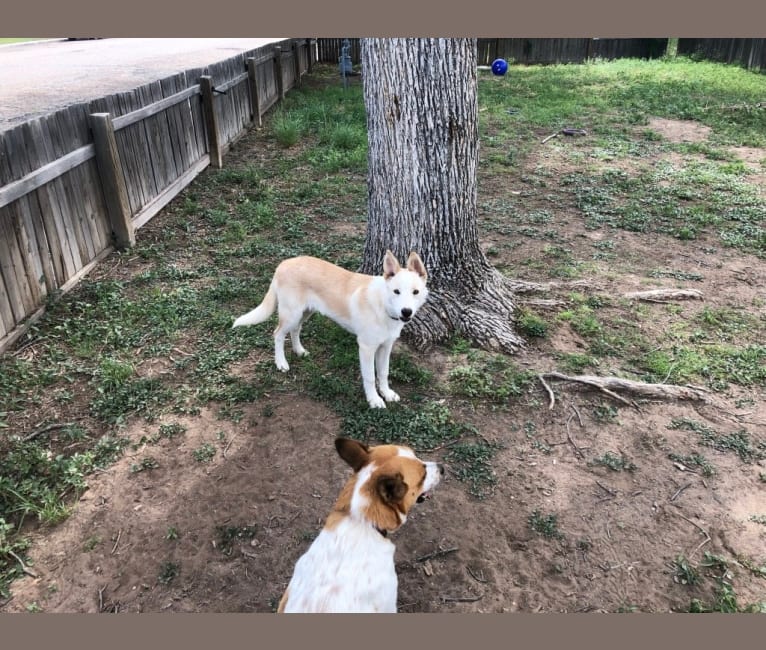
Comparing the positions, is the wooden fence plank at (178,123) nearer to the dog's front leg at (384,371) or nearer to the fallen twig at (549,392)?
the dog's front leg at (384,371)

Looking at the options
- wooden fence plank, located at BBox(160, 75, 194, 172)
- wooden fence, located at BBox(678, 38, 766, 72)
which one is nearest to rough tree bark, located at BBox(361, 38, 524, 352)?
wooden fence plank, located at BBox(160, 75, 194, 172)

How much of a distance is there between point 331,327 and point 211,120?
6375 millimetres

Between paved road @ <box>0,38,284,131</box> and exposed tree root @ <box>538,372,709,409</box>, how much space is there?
20.6 ft

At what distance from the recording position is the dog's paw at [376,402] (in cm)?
453

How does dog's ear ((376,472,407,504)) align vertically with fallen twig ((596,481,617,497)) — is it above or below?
above

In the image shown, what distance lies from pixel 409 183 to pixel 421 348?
153cm

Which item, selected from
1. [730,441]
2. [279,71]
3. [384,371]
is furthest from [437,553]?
[279,71]

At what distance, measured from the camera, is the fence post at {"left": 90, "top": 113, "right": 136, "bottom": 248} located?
6.57 meters

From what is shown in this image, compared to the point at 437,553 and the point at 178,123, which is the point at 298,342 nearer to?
the point at 437,553

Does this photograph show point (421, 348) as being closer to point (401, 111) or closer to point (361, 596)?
point (401, 111)

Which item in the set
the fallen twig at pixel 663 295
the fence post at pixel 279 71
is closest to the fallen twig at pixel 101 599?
the fallen twig at pixel 663 295

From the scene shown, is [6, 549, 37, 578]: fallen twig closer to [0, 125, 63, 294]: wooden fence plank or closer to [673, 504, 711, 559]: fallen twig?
[0, 125, 63, 294]: wooden fence plank

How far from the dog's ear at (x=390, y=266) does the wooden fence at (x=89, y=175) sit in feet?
11.7

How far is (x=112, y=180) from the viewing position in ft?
22.4
